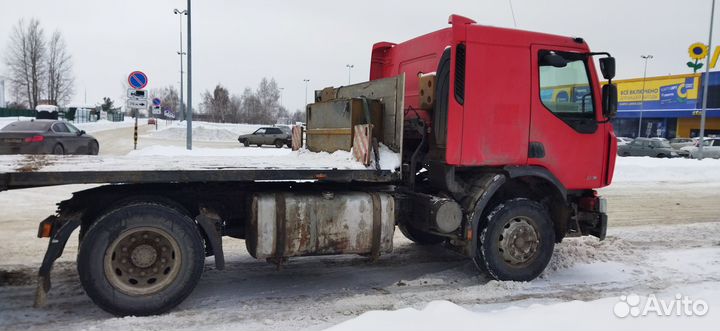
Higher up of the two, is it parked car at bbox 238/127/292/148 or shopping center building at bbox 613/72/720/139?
shopping center building at bbox 613/72/720/139

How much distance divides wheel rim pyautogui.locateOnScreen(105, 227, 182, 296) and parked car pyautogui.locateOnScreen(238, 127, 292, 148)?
101 ft

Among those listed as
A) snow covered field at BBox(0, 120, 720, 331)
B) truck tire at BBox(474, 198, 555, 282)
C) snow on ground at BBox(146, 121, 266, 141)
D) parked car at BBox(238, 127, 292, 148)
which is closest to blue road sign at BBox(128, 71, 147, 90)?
snow covered field at BBox(0, 120, 720, 331)

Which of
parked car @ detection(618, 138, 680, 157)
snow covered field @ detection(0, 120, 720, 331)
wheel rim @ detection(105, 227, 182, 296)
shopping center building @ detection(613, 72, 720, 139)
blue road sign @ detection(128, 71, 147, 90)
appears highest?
shopping center building @ detection(613, 72, 720, 139)

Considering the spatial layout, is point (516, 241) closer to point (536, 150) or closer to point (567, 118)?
point (536, 150)

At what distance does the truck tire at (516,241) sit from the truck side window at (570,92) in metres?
1.09

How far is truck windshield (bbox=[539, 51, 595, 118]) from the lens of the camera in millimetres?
6105

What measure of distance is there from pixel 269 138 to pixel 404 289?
101 ft

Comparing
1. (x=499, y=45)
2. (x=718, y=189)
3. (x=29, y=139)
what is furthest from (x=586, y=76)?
(x=29, y=139)

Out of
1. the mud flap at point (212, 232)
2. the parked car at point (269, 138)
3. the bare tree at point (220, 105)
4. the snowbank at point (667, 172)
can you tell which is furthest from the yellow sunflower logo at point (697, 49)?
the bare tree at point (220, 105)

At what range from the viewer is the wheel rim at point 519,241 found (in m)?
6.00

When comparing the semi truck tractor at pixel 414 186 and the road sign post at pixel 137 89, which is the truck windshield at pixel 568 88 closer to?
the semi truck tractor at pixel 414 186

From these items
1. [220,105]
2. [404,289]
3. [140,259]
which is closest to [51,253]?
[140,259]

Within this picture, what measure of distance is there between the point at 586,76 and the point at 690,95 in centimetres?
5263

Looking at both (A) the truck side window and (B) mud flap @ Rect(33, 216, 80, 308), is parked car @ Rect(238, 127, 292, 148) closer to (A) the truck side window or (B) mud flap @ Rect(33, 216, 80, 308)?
(A) the truck side window
